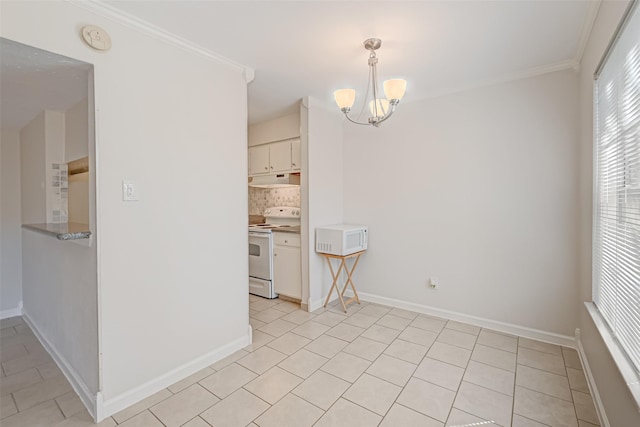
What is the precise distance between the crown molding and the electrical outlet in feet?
9.00

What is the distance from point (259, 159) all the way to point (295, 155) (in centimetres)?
70

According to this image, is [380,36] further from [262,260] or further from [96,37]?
[262,260]

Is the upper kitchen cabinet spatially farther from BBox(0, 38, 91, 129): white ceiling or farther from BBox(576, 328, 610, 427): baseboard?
BBox(576, 328, 610, 427): baseboard

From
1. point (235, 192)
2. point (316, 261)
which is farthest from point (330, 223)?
point (235, 192)

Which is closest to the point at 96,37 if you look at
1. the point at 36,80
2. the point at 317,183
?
the point at 36,80

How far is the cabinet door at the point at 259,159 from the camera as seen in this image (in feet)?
13.2

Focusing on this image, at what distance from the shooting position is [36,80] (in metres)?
1.94

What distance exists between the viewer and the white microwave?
126 inches

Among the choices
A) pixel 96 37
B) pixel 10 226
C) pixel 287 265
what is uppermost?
pixel 96 37

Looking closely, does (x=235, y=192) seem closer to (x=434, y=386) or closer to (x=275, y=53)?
(x=275, y=53)

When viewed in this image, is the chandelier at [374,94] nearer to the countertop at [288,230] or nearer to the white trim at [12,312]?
the countertop at [288,230]

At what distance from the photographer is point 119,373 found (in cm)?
177

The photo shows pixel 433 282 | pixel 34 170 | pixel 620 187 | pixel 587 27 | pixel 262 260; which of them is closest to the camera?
pixel 620 187

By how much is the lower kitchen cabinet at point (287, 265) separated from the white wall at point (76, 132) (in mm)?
2074
